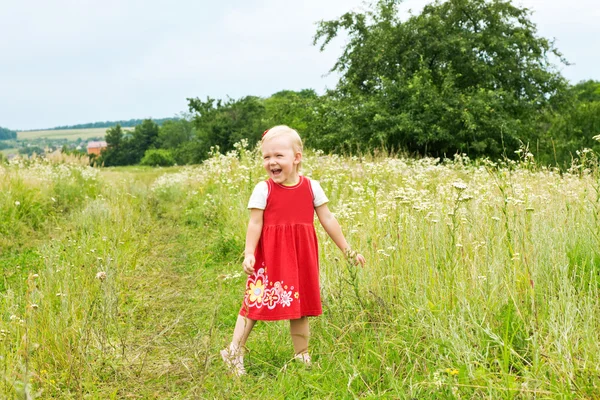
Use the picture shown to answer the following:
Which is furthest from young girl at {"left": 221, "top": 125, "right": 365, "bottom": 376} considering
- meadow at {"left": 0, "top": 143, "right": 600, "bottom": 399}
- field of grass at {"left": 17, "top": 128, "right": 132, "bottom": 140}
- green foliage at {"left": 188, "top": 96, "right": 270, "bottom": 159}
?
field of grass at {"left": 17, "top": 128, "right": 132, "bottom": 140}

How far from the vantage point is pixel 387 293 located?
12.4 feet

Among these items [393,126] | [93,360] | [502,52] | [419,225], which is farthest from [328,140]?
[93,360]

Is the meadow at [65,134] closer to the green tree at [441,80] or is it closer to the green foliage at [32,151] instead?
the green tree at [441,80]

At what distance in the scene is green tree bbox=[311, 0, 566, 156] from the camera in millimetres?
19344

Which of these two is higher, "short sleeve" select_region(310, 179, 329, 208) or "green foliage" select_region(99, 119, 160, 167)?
"green foliage" select_region(99, 119, 160, 167)

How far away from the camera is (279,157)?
133 inches

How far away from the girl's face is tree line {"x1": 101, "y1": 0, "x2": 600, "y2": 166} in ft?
49.2

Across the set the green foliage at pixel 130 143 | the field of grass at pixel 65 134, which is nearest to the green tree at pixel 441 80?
the green foliage at pixel 130 143

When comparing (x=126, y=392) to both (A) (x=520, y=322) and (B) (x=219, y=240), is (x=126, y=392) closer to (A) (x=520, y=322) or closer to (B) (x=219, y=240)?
(A) (x=520, y=322)

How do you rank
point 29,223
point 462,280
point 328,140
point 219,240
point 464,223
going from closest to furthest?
1. point 462,280
2. point 464,223
3. point 219,240
4. point 29,223
5. point 328,140

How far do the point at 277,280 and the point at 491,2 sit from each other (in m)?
22.5

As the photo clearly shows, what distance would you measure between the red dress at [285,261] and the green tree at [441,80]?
15.7 m

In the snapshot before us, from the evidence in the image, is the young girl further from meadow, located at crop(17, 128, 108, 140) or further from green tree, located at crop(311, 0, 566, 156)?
meadow, located at crop(17, 128, 108, 140)

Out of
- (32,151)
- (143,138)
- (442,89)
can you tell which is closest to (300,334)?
(32,151)
